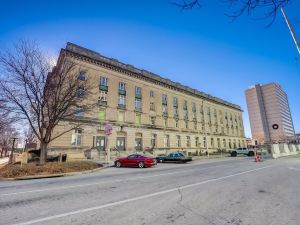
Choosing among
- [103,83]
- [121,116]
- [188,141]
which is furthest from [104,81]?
[188,141]

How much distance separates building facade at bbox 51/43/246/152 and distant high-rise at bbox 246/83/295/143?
106 meters

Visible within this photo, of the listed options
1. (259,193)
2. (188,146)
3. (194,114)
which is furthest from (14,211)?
(194,114)

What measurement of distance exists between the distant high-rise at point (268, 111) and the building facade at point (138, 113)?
347ft

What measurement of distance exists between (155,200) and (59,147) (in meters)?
25.8

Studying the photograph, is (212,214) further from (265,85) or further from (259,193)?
(265,85)

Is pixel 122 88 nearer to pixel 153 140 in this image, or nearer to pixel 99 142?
pixel 99 142

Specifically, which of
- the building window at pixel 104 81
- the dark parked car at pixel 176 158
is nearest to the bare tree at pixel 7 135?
the building window at pixel 104 81

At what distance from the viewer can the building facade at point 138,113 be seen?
106 feet

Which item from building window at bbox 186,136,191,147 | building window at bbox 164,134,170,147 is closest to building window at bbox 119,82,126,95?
building window at bbox 164,134,170,147

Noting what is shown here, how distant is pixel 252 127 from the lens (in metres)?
163

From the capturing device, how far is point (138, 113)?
39.7 meters

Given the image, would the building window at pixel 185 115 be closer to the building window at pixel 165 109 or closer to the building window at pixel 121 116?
the building window at pixel 165 109

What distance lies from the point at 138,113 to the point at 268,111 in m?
145

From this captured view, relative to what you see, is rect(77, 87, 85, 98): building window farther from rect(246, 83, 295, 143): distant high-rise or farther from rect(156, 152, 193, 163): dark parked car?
rect(246, 83, 295, 143): distant high-rise
